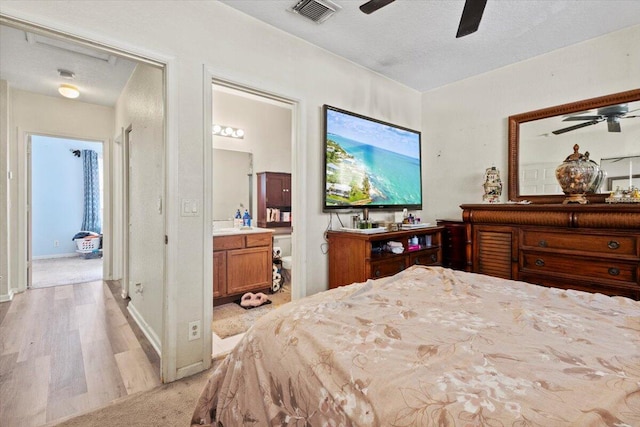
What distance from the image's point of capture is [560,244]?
2.32 meters

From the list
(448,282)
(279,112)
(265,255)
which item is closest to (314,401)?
(448,282)

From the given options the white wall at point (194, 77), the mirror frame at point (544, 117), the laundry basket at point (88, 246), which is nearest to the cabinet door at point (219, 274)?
the white wall at point (194, 77)

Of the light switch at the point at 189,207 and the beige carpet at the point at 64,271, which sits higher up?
the light switch at the point at 189,207

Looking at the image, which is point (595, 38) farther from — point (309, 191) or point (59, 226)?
point (59, 226)

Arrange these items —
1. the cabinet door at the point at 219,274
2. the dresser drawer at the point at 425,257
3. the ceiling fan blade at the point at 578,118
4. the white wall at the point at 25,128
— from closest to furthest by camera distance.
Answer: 1. the ceiling fan blade at the point at 578,118
2. the dresser drawer at the point at 425,257
3. the cabinet door at the point at 219,274
4. the white wall at the point at 25,128

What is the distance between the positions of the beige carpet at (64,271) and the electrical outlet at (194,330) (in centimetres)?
347

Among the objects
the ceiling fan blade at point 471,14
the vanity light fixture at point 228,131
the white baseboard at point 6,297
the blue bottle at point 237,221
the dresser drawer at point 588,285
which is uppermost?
the vanity light fixture at point 228,131

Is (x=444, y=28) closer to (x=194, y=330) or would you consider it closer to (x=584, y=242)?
(x=584, y=242)

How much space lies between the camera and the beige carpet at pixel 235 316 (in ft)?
9.12

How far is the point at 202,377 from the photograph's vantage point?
202cm

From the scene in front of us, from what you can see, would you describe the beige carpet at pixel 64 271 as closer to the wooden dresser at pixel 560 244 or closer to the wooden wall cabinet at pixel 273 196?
the wooden wall cabinet at pixel 273 196

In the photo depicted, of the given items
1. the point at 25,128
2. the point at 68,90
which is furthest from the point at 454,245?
the point at 25,128

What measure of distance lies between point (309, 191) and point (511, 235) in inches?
69.9

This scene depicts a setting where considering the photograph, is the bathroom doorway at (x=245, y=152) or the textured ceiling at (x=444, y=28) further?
the bathroom doorway at (x=245, y=152)
